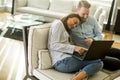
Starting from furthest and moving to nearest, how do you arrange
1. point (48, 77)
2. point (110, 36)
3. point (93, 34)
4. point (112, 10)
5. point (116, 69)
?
point (112, 10), point (110, 36), point (93, 34), point (116, 69), point (48, 77)

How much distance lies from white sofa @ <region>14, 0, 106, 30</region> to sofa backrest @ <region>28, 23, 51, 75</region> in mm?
3193

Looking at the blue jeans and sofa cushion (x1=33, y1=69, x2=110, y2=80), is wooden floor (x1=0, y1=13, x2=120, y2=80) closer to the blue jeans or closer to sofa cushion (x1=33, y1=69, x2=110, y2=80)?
sofa cushion (x1=33, y1=69, x2=110, y2=80)

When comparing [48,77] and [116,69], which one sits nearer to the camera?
[48,77]

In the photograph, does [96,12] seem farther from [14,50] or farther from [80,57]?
[80,57]

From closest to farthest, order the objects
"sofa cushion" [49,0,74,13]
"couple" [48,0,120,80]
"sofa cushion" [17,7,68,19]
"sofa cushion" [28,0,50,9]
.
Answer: "couple" [48,0,120,80]
"sofa cushion" [17,7,68,19]
"sofa cushion" [49,0,74,13]
"sofa cushion" [28,0,50,9]

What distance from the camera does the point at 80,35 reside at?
2.38 meters

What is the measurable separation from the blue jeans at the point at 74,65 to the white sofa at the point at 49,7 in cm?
331

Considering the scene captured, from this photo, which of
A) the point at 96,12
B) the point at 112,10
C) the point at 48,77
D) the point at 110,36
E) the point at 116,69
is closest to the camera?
the point at 48,77

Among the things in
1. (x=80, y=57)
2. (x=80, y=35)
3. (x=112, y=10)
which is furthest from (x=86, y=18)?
(x=112, y=10)

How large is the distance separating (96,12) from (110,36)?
861 millimetres

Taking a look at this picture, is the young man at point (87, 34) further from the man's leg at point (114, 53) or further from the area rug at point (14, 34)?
the area rug at point (14, 34)

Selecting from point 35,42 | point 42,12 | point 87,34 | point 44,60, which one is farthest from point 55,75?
point 42,12

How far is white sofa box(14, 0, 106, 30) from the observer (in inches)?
214

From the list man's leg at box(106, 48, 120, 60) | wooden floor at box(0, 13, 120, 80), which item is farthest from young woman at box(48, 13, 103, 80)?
wooden floor at box(0, 13, 120, 80)
